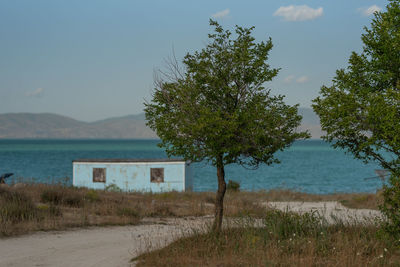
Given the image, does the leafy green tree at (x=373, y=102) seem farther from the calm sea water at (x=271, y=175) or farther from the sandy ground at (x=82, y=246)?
the calm sea water at (x=271, y=175)

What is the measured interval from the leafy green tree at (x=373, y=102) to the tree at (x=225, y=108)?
1056 millimetres

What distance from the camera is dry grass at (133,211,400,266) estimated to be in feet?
29.4

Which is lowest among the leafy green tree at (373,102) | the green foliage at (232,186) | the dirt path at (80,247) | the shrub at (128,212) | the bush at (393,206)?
the dirt path at (80,247)

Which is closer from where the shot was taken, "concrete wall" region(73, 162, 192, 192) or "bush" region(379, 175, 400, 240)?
"bush" region(379, 175, 400, 240)

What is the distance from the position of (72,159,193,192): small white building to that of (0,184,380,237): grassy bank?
4196 mm

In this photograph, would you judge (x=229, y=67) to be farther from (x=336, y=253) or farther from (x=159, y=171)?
(x=159, y=171)

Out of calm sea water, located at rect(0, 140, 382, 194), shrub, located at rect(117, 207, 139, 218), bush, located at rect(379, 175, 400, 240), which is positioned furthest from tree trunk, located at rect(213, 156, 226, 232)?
calm sea water, located at rect(0, 140, 382, 194)

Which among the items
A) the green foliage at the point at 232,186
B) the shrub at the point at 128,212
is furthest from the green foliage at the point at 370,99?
the green foliage at the point at 232,186

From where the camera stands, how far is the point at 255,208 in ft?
65.6

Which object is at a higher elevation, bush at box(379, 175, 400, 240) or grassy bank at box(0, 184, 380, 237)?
bush at box(379, 175, 400, 240)

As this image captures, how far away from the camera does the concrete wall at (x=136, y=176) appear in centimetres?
2934

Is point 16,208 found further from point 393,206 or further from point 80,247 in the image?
point 393,206

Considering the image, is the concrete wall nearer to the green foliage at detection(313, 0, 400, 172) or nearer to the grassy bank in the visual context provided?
the grassy bank

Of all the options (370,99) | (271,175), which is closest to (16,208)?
(370,99)
